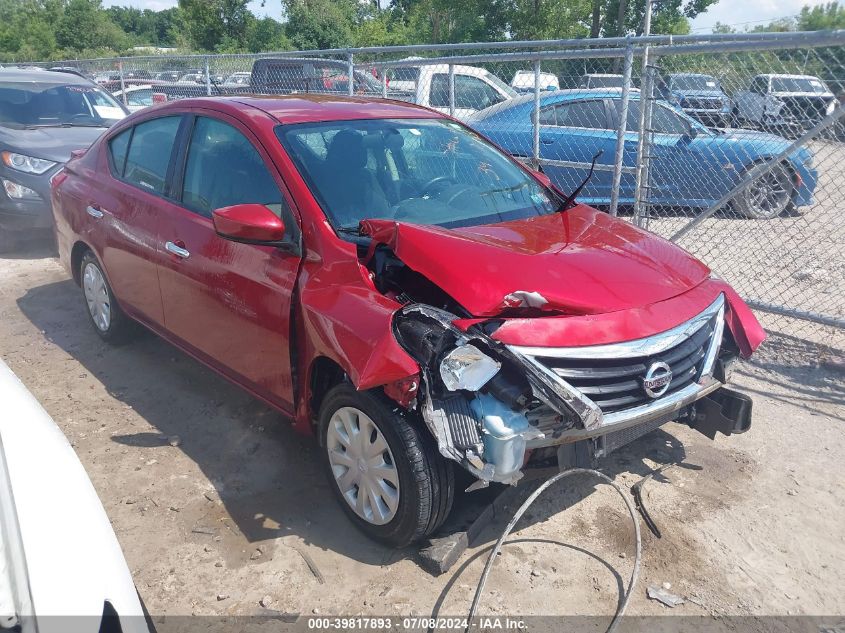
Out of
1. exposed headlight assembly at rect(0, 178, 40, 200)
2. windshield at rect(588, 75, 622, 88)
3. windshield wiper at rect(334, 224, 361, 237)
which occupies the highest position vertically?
windshield at rect(588, 75, 622, 88)

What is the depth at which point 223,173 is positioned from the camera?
3.80 m

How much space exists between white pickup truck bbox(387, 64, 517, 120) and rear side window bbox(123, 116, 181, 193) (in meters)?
3.84

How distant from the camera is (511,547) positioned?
3.08 metres

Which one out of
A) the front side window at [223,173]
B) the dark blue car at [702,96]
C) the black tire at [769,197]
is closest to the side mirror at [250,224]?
the front side window at [223,173]

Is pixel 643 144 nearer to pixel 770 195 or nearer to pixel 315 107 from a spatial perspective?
pixel 770 195

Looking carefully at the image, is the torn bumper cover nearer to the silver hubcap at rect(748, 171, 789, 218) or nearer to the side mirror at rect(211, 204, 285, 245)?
the side mirror at rect(211, 204, 285, 245)

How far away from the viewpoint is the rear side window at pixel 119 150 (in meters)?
4.73

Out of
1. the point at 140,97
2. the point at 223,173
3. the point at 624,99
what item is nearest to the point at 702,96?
the point at 624,99

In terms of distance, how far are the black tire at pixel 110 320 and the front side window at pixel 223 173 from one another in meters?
1.39


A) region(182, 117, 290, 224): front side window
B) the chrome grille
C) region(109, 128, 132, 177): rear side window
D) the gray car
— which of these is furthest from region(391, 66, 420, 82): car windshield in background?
the chrome grille

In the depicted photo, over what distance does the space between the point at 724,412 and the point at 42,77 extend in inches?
A: 356

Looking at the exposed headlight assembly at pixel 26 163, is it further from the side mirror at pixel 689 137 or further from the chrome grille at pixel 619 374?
the chrome grille at pixel 619 374

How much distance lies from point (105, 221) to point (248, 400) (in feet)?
5.12

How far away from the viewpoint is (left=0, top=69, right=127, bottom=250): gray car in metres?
7.39
